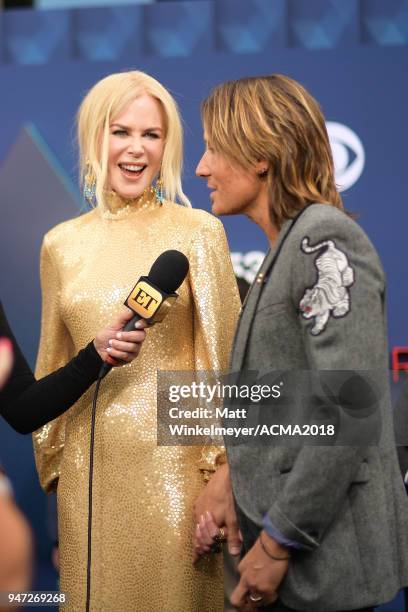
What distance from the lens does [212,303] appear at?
181 cm

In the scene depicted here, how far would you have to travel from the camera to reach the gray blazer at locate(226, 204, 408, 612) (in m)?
1.18

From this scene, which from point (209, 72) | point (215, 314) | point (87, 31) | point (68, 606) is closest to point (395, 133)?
point (209, 72)

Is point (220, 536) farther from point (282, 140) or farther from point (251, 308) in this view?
point (282, 140)

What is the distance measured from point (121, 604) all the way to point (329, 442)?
0.80m

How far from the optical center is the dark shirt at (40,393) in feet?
5.63

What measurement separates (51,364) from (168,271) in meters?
0.50

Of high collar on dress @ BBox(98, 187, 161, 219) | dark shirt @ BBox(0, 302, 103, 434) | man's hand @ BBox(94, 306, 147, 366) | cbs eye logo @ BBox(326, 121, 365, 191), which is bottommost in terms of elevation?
dark shirt @ BBox(0, 302, 103, 434)

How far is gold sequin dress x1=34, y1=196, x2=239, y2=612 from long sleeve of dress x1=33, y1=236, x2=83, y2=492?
0.05 meters

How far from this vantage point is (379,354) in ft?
3.99

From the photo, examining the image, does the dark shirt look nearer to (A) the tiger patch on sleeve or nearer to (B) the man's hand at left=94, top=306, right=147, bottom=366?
(B) the man's hand at left=94, top=306, right=147, bottom=366

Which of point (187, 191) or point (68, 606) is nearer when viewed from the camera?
point (68, 606)

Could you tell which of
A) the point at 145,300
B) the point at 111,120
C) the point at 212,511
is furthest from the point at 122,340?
the point at 111,120

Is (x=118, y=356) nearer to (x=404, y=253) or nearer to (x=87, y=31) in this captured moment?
(x=404, y=253)

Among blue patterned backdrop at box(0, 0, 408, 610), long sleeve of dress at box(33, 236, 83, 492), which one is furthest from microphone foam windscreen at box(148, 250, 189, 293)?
blue patterned backdrop at box(0, 0, 408, 610)
